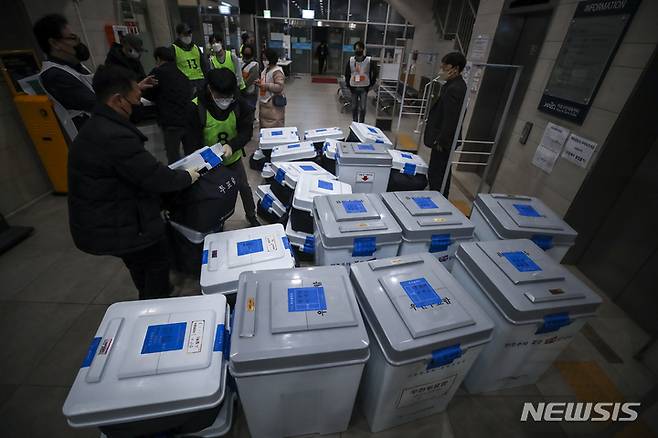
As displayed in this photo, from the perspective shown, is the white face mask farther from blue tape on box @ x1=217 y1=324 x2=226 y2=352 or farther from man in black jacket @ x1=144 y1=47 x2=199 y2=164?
blue tape on box @ x1=217 y1=324 x2=226 y2=352

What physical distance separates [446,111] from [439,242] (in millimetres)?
1604

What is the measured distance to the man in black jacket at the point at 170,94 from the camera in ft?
9.73

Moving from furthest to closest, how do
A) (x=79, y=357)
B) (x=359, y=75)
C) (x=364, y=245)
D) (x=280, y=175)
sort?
(x=359, y=75), (x=280, y=175), (x=79, y=357), (x=364, y=245)

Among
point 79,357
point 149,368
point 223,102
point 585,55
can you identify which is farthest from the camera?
point 585,55

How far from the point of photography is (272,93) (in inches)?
159

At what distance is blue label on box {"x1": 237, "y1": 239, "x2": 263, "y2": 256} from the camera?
1759 millimetres

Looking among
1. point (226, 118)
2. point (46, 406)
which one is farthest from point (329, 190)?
point (46, 406)

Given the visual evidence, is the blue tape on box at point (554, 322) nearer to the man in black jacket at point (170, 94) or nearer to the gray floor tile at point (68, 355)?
the gray floor tile at point (68, 355)

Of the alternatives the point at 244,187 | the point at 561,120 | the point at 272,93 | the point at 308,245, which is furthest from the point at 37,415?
the point at 561,120

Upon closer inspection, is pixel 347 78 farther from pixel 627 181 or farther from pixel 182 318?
pixel 182 318

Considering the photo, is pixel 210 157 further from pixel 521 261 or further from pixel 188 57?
pixel 188 57

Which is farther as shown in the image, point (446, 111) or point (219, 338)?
point (446, 111)

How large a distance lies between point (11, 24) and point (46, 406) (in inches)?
147

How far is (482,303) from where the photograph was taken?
4.72 feet
